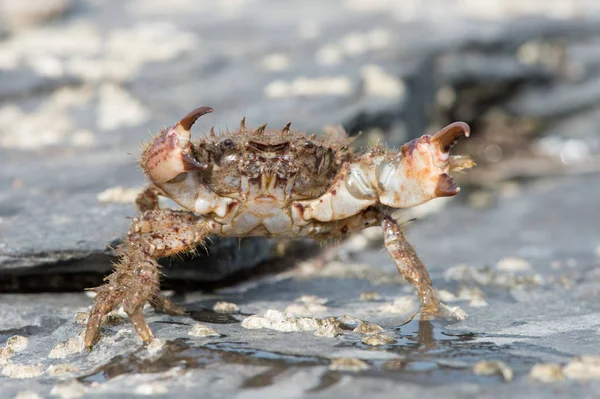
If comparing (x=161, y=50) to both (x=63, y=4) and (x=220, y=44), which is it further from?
(x=63, y=4)

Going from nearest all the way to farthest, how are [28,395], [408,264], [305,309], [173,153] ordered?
[28,395] < [173,153] < [408,264] < [305,309]

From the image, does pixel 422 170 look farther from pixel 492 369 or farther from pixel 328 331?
pixel 492 369

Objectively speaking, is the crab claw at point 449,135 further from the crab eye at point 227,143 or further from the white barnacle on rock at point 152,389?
the white barnacle on rock at point 152,389

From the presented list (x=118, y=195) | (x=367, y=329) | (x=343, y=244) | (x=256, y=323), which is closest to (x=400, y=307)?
(x=367, y=329)

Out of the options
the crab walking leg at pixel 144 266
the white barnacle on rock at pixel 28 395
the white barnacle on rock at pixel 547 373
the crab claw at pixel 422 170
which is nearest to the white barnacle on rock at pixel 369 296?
the crab claw at pixel 422 170

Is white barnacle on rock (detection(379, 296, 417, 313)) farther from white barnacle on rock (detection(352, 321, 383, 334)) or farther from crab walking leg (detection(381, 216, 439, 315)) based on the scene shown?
white barnacle on rock (detection(352, 321, 383, 334))

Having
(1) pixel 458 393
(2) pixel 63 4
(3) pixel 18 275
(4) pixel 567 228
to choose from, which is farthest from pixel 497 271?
(2) pixel 63 4
